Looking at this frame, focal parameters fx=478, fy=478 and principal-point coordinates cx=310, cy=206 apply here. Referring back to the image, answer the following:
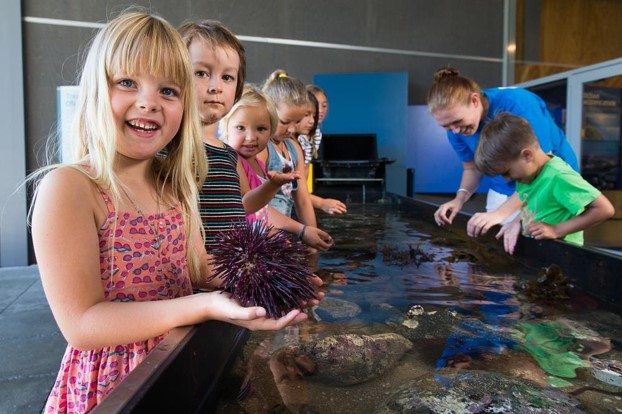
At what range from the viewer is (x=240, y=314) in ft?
2.67

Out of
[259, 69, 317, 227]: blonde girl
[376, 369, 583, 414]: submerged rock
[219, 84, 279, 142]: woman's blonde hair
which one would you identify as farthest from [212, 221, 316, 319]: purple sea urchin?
[259, 69, 317, 227]: blonde girl

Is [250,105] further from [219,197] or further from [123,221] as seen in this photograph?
[123,221]

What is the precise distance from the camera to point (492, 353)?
1180 millimetres

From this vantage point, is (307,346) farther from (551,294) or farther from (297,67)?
(297,67)

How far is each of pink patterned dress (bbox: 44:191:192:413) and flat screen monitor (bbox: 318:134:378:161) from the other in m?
7.07

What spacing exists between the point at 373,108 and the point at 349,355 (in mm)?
7494

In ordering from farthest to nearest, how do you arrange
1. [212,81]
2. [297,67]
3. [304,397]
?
[297,67] → [212,81] → [304,397]

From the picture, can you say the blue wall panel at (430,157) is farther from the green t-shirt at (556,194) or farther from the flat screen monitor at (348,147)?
the green t-shirt at (556,194)

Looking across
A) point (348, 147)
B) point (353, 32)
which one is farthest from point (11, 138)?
point (353, 32)

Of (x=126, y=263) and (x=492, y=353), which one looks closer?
(x=126, y=263)

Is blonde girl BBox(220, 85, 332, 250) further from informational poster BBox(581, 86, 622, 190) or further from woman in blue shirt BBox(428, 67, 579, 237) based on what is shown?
informational poster BBox(581, 86, 622, 190)

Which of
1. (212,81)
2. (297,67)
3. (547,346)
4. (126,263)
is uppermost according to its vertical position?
(297,67)

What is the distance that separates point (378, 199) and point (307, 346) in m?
4.43

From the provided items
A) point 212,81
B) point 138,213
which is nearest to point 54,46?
point 212,81
